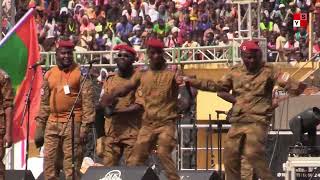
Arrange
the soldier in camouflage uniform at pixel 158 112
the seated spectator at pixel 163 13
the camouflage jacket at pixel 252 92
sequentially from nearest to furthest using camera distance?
1. the camouflage jacket at pixel 252 92
2. the soldier in camouflage uniform at pixel 158 112
3. the seated spectator at pixel 163 13

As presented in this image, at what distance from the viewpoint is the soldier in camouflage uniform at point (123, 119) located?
17.4m

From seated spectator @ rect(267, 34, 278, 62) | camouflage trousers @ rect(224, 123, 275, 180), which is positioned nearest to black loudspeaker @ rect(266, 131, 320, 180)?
camouflage trousers @ rect(224, 123, 275, 180)

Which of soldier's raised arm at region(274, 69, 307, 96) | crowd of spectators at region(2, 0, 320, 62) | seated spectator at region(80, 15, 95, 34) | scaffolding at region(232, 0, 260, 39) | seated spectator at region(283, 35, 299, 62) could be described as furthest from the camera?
seated spectator at region(80, 15, 95, 34)

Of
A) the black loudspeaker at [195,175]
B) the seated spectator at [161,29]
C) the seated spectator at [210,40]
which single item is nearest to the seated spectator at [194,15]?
the seated spectator at [161,29]

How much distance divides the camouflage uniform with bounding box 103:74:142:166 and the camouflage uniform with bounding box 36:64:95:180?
1.11ft

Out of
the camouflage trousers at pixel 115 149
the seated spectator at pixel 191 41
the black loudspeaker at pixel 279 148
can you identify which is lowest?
the black loudspeaker at pixel 279 148

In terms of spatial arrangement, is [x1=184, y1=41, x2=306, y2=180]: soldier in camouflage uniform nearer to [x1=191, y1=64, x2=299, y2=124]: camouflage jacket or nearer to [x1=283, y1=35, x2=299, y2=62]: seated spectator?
[x1=191, y1=64, x2=299, y2=124]: camouflage jacket

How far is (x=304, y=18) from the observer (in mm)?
30078

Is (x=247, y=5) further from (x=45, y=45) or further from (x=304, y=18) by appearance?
(x=45, y=45)

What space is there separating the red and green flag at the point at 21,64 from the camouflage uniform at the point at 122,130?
343cm

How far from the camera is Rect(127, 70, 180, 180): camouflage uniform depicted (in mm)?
16797

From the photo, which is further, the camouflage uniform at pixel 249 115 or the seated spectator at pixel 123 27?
the seated spectator at pixel 123 27

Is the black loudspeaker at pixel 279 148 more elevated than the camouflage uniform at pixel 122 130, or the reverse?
the camouflage uniform at pixel 122 130

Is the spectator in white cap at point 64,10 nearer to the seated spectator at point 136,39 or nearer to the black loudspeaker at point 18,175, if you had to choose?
the seated spectator at point 136,39
